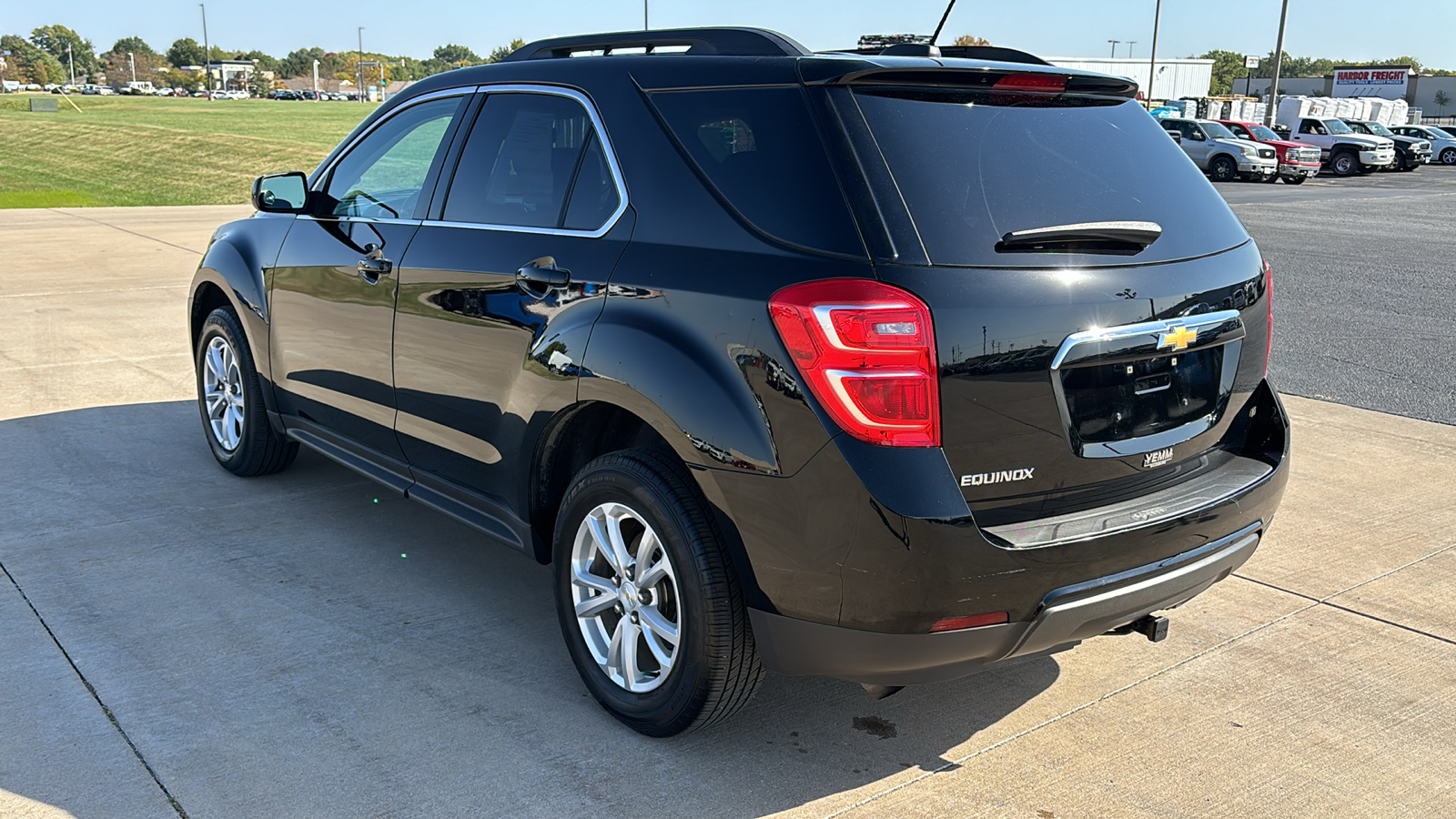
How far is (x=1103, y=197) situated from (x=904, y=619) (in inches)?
48.0

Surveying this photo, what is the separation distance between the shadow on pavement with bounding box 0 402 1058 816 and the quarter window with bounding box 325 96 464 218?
135 centimetres

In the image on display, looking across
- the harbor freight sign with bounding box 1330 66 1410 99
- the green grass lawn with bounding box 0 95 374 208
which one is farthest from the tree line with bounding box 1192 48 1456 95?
the green grass lawn with bounding box 0 95 374 208

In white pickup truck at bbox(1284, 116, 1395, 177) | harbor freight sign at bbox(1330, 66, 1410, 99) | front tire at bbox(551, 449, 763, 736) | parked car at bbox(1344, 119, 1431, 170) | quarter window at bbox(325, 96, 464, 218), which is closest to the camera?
front tire at bbox(551, 449, 763, 736)

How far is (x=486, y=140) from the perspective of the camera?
4039mm

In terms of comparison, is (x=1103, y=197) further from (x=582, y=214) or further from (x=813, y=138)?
(x=582, y=214)

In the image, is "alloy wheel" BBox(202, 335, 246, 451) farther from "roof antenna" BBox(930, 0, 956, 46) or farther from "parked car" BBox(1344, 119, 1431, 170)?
"parked car" BBox(1344, 119, 1431, 170)

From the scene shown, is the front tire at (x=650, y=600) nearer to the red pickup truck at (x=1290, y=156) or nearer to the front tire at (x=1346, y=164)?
the red pickup truck at (x=1290, y=156)

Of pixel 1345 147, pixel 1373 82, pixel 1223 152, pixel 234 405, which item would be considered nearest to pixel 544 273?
pixel 234 405

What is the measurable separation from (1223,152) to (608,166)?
3262 cm

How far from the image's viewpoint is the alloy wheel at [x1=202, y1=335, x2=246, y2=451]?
5590 mm

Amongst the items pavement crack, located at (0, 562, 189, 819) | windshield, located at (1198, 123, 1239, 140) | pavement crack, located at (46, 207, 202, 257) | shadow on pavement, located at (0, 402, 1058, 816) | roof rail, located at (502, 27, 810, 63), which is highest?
roof rail, located at (502, 27, 810, 63)

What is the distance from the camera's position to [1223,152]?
32.4 metres

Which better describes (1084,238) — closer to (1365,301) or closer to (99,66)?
(1365,301)

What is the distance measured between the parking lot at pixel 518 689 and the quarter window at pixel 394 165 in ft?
4.44
